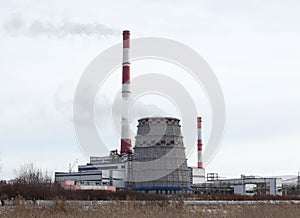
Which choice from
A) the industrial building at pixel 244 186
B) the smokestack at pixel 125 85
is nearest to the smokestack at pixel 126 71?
the smokestack at pixel 125 85

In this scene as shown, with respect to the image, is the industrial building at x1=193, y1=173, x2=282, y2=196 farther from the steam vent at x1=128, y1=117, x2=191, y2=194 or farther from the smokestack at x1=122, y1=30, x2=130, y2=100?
the smokestack at x1=122, y1=30, x2=130, y2=100

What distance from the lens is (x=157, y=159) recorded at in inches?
3110

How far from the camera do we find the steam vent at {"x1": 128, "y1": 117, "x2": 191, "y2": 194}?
79000 mm

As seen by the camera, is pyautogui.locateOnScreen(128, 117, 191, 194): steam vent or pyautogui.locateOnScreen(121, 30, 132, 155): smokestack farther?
pyautogui.locateOnScreen(128, 117, 191, 194): steam vent

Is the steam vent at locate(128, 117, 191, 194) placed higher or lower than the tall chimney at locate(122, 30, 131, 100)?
lower

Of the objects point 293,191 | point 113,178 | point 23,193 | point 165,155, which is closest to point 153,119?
point 165,155

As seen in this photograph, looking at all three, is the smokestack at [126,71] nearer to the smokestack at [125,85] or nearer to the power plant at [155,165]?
the smokestack at [125,85]

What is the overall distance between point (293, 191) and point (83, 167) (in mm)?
34785

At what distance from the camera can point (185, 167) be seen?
81750mm

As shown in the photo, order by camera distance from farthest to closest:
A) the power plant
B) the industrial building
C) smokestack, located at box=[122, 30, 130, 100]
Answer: the industrial building
the power plant
smokestack, located at box=[122, 30, 130, 100]

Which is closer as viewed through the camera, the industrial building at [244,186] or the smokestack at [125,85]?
the smokestack at [125,85]

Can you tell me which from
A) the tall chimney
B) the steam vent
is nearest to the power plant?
the steam vent

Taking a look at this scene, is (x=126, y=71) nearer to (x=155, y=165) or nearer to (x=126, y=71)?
(x=126, y=71)

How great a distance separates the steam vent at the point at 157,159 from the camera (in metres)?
79.0
